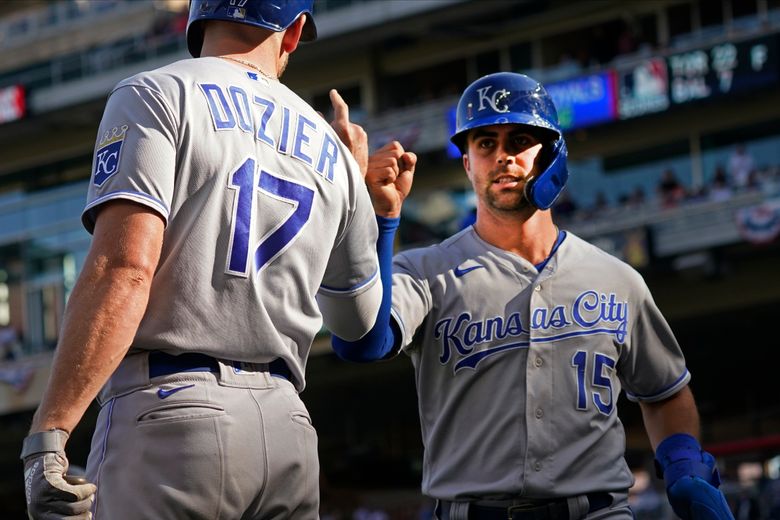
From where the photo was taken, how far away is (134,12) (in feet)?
143

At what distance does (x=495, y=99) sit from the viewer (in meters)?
6.21

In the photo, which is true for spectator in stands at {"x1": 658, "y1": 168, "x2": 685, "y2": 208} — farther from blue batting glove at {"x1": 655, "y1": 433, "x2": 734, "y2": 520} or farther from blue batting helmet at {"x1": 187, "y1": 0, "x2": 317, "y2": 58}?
blue batting helmet at {"x1": 187, "y1": 0, "x2": 317, "y2": 58}

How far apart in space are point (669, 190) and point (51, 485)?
26.9 m

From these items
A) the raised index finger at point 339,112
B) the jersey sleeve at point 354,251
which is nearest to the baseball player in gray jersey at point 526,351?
the jersey sleeve at point 354,251

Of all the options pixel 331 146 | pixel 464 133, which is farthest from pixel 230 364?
pixel 464 133

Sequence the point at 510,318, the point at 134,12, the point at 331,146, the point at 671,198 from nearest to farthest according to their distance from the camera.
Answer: the point at 331,146 → the point at 510,318 → the point at 671,198 → the point at 134,12

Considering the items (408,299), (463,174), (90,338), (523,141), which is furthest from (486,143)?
(463,174)

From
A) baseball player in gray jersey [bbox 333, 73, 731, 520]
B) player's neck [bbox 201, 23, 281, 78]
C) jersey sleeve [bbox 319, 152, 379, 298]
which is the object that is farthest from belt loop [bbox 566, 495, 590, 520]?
player's neck [bbox 201, 23, 281, 78]

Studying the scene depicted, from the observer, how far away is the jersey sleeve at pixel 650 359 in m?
6.13

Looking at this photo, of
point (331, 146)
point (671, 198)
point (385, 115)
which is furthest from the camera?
point (385, 115)

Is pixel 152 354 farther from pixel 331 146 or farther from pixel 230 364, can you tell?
pixel 331 146

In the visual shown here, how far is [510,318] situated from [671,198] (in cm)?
2365

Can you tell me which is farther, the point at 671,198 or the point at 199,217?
the point at 671,198

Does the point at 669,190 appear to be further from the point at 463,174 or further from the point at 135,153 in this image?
the point at 135,153
